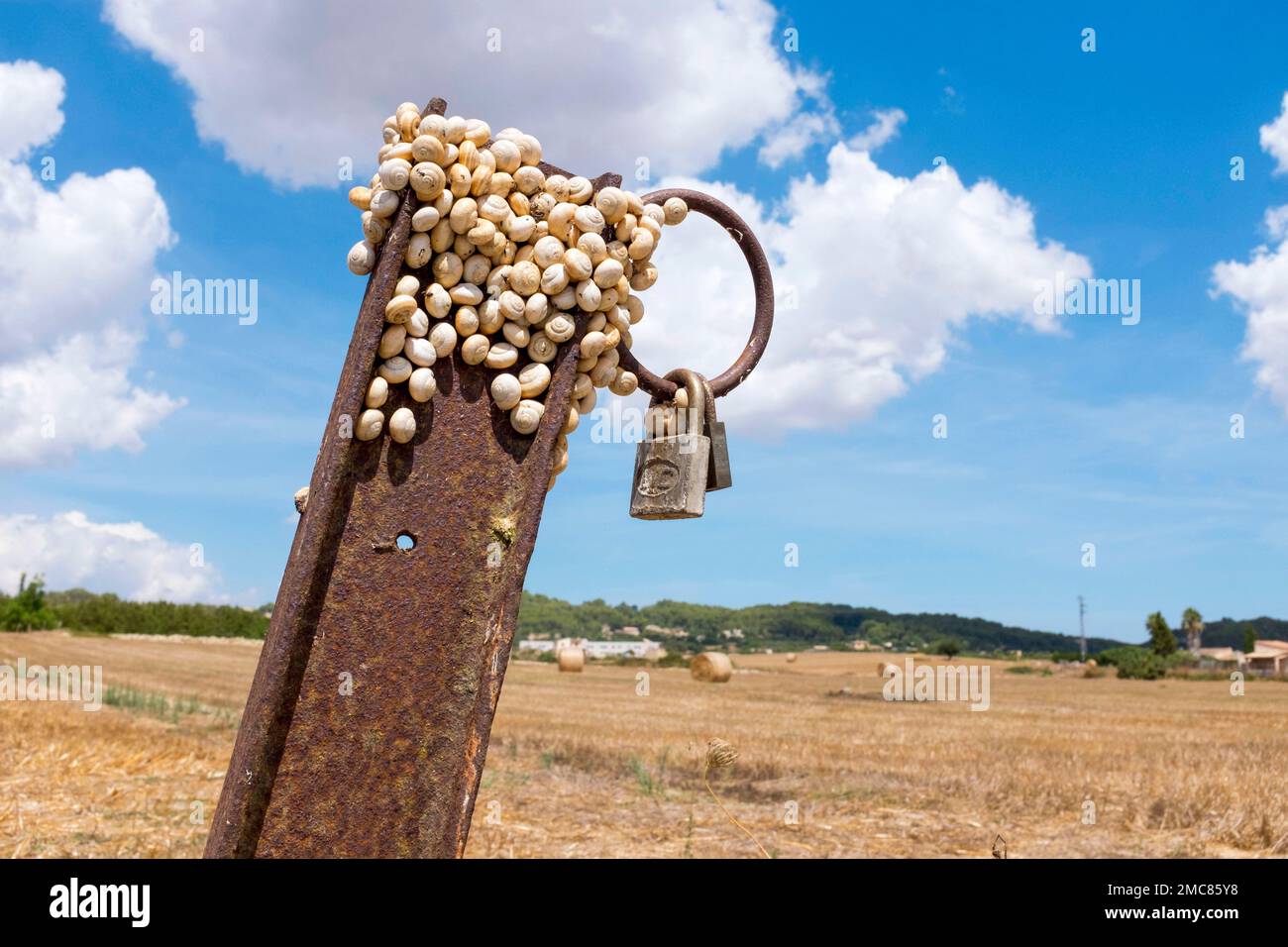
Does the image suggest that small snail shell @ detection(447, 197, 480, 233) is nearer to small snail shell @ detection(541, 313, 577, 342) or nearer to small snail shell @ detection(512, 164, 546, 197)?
small snail shell @ detection(512, 164, 546, 197)

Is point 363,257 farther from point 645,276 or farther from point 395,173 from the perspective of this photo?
point 645,276

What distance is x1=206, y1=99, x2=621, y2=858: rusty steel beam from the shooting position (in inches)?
101

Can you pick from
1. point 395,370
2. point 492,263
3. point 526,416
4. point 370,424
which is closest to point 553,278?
point 492,263

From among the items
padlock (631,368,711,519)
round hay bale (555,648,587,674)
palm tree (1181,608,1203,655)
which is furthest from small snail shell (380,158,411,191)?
palm tree (1181,608,1203,655)

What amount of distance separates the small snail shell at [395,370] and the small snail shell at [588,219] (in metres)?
0.55

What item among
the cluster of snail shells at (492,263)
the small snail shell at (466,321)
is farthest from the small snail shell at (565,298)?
the small snail shell at (466,321)

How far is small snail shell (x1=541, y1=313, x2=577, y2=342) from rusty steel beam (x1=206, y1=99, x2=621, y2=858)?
0.26m

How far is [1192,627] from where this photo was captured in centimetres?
9894

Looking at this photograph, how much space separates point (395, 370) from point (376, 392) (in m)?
0.08
